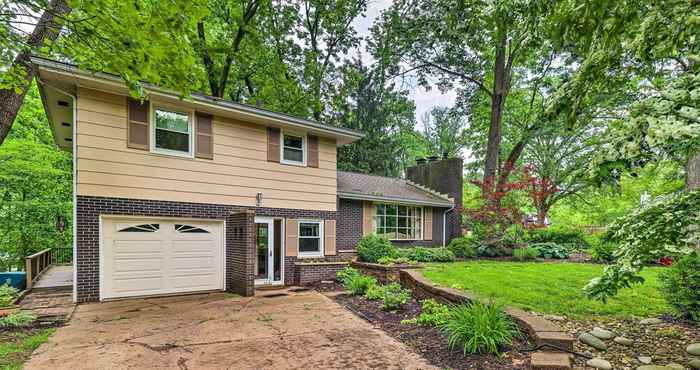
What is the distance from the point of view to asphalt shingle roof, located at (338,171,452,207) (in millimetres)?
12066

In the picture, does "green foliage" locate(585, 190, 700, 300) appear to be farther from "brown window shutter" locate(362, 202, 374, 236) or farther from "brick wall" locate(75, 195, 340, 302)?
"brown window shutter" locate(362, 202, 374, 236)

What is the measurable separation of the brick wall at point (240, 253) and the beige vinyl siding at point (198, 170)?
85 cm

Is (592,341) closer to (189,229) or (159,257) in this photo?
(189,229)

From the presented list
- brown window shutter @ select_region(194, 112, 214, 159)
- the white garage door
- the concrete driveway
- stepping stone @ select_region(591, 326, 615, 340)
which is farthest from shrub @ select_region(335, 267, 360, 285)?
stepping stone @ select_region(591, 326, 615, 340)

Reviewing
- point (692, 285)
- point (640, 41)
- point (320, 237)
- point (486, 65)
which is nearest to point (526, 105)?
point (486, 65)

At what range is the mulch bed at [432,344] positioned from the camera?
3783 mm

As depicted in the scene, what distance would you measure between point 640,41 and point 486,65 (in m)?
15.4

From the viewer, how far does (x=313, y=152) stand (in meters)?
10.4

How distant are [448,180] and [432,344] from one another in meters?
11.8

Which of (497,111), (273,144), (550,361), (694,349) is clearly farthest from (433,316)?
(497,111)

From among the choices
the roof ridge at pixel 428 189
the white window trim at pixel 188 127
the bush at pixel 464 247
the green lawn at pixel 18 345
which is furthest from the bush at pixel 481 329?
the roof ridge at pixel 428 189

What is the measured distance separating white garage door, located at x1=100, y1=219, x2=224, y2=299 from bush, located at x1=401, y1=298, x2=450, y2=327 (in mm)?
5509

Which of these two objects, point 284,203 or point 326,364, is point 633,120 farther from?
point 284,203

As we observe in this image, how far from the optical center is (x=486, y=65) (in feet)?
55.3
